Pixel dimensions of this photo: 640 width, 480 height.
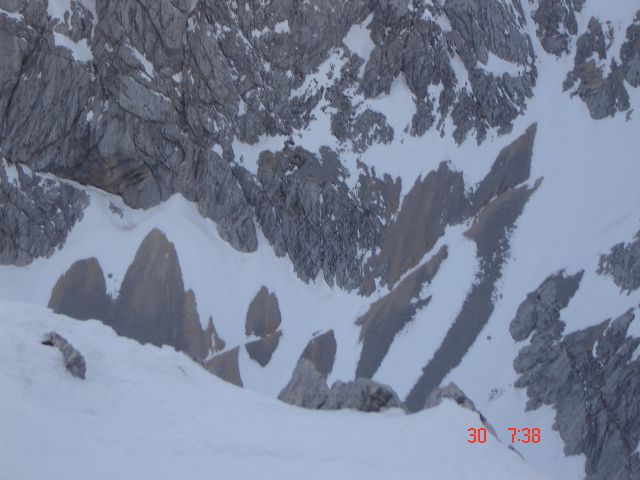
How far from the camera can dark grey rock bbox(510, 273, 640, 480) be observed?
48.4 metres

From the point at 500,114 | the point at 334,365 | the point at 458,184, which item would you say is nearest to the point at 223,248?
the point at 334,365

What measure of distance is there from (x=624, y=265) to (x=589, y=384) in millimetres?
9014

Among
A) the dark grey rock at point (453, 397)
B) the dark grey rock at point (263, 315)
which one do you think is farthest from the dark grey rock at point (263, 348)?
the dark grey rock at point (453, 397)

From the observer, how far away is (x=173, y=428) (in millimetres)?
17516

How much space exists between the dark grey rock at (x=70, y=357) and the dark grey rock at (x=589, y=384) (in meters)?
36.5

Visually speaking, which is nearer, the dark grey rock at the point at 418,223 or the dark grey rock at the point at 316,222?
the dark grey rock at the point at 418,223

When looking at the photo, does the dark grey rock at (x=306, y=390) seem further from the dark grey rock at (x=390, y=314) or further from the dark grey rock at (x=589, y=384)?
the dark grey rock at (x=589, y=384)

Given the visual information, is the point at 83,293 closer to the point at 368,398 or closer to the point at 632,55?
the point at 368,398

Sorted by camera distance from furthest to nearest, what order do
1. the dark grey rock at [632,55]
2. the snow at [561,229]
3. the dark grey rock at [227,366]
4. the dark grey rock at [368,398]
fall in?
the dark grey rock at [632,55], the dark grey rock at [227,366], the snow at [561,229], the dark grey rock at [368,398]

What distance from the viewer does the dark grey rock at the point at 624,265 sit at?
176ft

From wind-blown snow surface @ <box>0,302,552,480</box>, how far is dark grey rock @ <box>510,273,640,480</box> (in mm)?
29988

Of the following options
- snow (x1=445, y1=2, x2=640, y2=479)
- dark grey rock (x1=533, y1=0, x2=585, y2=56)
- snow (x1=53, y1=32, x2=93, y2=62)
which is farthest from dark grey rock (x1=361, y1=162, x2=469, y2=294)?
snow (x1=53, y1=32, x2=93, y2=62)

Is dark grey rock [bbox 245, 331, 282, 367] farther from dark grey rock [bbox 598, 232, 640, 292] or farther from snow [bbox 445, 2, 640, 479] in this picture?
dark grey rock [bbox 598, 232, 640, 292]

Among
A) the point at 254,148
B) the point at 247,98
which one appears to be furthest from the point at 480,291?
the point at 247,98
